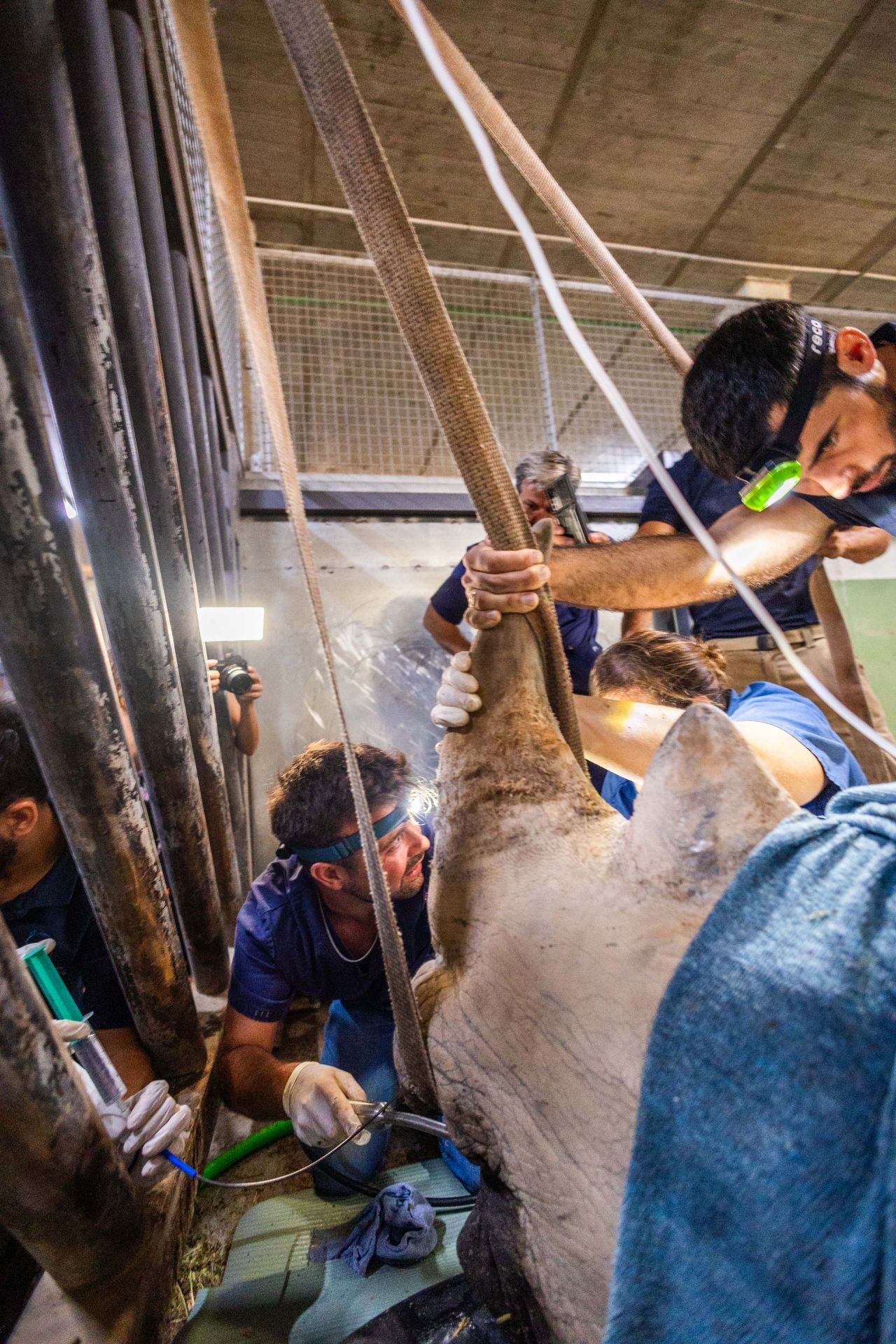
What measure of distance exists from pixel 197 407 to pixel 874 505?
7.24 ft

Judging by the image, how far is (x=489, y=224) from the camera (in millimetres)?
4449

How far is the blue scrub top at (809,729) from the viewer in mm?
1645

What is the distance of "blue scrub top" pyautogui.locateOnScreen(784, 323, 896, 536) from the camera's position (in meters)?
1.32

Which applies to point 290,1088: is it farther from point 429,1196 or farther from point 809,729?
point 809,729

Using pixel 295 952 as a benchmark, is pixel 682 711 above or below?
above

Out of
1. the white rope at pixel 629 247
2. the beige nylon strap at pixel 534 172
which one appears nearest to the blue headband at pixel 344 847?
the beige nylon strap at pixel 534 172

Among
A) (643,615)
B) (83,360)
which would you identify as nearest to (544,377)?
(643,615)

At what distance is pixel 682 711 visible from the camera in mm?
1249

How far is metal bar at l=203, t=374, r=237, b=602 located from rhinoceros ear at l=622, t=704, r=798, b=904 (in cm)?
248

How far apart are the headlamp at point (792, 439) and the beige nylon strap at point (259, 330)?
982 mm

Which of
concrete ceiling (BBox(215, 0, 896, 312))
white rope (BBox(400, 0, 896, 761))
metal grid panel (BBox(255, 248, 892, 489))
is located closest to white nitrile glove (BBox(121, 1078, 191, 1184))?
white rope (BBox(400, 0, 896, 761))

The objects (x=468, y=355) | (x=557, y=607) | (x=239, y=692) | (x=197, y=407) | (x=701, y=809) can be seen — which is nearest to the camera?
(x=701, y=809)

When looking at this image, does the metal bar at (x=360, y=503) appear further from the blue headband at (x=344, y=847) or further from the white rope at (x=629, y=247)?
the blue headband at (x=344, y=847)

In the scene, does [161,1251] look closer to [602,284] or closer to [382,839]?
[382,839]
